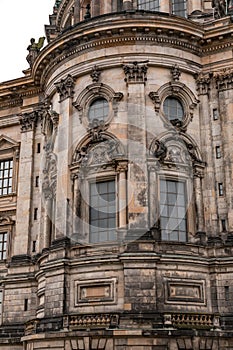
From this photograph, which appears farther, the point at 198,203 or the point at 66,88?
the point at 66,88

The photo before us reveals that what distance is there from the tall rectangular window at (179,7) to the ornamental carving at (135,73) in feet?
25.9

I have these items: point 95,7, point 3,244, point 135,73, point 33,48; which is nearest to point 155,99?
point 135,73

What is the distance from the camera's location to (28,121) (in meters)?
31.5

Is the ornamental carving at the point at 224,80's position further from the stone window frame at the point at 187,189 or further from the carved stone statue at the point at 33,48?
the carved stone statue at the point at 33,48

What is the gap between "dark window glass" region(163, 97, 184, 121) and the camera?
26.2 metres

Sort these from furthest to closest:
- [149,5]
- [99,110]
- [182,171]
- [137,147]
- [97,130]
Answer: [149,5] < [99,110] < [97,130] < [182,171] < [137,147]

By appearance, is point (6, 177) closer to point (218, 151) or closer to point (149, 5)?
point (218, 151)

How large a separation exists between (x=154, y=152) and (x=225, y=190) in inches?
154

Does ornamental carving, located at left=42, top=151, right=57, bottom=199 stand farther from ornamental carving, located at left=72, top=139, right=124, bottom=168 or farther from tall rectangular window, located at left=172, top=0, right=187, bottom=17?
tall rectangular window, located at left=172, top=0, right=187, bottom=17

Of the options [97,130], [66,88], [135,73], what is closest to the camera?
[97,130]

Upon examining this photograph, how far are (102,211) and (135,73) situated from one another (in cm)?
682

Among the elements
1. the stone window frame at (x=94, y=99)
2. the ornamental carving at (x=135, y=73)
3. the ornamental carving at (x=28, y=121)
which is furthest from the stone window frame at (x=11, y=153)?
Result: the ornamental carving at (x=135, y=73)

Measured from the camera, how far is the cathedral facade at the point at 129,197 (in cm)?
2230

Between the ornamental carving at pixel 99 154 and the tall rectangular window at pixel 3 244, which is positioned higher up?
the ornamental carving at pixel 99 154
